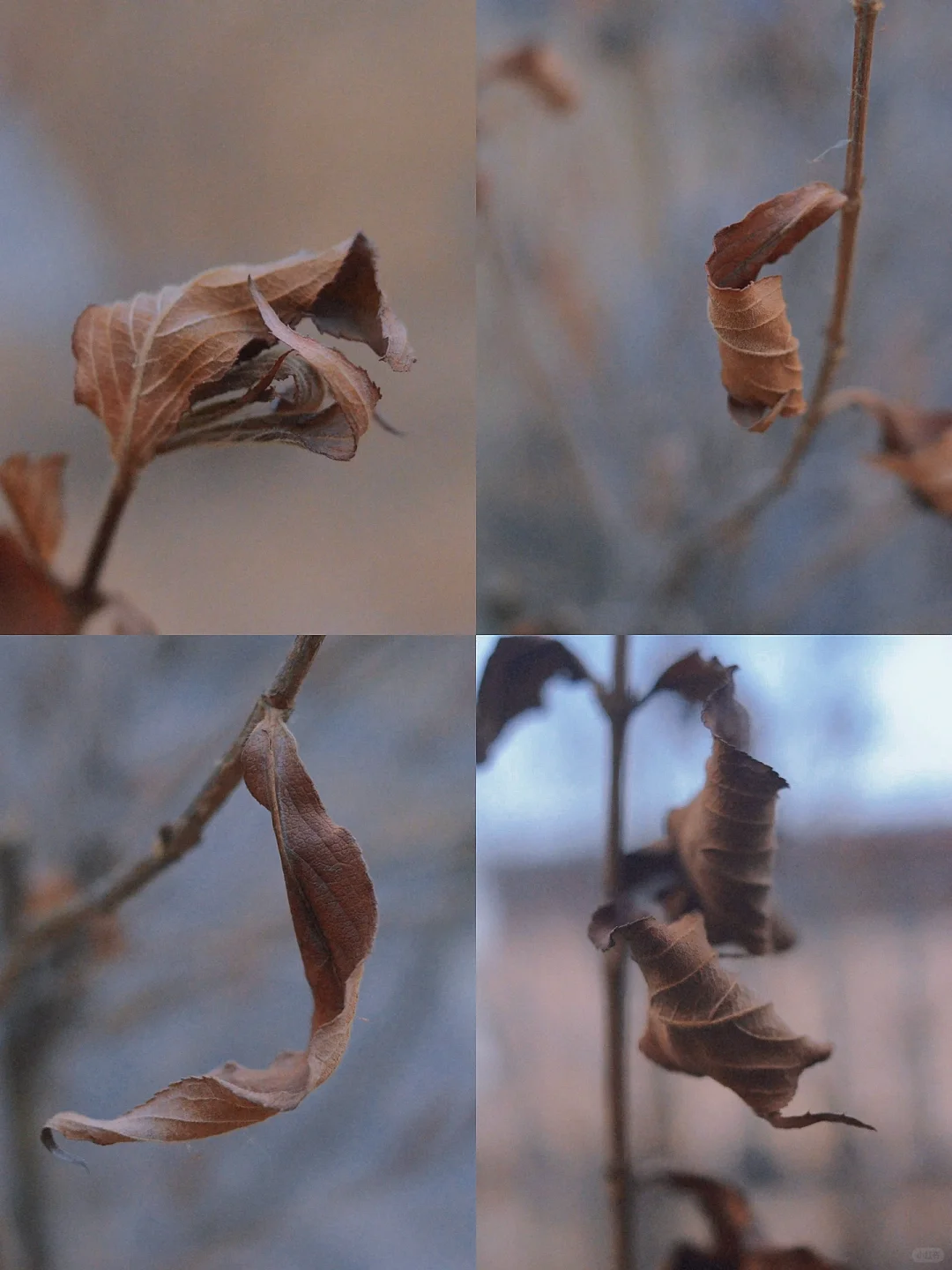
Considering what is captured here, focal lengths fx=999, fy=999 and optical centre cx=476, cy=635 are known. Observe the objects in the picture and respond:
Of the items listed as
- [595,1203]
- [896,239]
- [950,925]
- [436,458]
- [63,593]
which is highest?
[896,239]

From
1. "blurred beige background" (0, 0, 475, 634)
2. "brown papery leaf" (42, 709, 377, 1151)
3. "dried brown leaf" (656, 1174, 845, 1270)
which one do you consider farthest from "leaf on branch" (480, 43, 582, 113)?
"dried brown leaf" (656, 1174, 845, 1270)

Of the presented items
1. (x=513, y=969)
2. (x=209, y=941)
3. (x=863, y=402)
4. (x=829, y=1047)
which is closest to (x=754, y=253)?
(x=863, y=402)

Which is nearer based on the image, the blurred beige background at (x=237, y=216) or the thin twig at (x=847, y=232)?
the thin twig at (x=847, y=232)

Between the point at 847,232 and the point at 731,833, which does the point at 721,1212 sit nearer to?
the point at 731,833

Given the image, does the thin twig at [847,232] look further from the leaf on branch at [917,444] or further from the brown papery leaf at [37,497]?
the brown papery leaf at [37,497]

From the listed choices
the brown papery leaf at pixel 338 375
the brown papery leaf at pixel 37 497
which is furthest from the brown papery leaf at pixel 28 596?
the brown papery leaf at pixel 338 375

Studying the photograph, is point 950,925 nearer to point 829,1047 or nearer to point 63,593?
point 829,1047

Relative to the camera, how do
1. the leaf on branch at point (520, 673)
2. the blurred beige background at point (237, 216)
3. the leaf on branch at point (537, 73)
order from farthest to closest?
the blurred beige background at point (237, 216) → the leaf on branch at point (537, 73) → the leaf on branch at point (520, 673)
